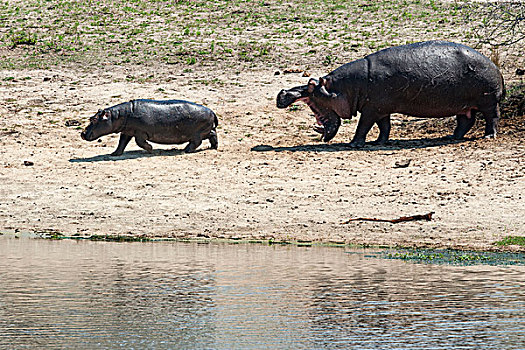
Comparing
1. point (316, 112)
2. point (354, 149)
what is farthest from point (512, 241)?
point (316, 112)

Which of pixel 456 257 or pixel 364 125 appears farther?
pixel 364 125

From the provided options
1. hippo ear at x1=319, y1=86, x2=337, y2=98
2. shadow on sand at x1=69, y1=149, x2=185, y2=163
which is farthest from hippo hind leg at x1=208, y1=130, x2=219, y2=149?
hippo ear at x1=319, y1=86, x2=337, y2=98

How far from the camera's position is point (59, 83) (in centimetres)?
1892

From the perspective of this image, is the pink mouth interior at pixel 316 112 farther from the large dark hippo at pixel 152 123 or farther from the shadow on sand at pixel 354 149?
the large dark hippo at pixel 152 123

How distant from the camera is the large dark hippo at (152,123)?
557 inches

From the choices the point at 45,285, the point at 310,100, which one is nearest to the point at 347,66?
the point at 310,100

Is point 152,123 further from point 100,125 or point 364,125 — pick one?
point 364,125

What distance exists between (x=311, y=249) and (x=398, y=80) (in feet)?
17.8

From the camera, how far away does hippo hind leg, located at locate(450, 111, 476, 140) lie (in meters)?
14.6

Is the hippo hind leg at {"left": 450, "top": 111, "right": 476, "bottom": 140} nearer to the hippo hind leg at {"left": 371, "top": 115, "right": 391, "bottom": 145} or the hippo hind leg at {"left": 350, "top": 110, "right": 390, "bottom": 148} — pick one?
the hippo hind leg at {"left": 371, "top": 115, "right": 391, "bottom": 145}

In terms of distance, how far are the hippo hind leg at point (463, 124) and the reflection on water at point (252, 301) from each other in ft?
20.5

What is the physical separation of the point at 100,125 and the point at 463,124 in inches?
235

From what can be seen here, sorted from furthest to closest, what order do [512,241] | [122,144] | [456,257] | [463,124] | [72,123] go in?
[72,123] → [463,124] → [122,144] → [512,241] → [456,257]

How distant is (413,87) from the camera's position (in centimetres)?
1392
